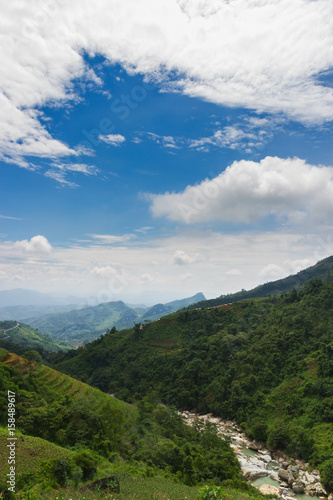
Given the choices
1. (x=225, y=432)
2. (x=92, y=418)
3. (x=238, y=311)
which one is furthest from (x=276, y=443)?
(x=238, y=311)

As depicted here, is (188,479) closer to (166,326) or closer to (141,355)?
(141,355)

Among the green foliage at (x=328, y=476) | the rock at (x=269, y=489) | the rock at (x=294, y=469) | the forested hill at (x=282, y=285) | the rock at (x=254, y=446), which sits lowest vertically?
the rock at (x=254, y=446)

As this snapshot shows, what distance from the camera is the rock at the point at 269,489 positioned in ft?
81.7

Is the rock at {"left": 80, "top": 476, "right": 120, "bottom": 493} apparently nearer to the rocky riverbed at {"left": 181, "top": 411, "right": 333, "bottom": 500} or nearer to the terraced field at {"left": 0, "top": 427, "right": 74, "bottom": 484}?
the terraced field at {"left": 0, "top": 427, "right": 74, "bottom": 484}

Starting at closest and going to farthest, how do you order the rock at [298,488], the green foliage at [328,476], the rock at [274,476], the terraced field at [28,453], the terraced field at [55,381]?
1. the terraced field at [28,453]
2. the green foliage at [328,476]
3. the rock at [298,488]
4. the rock at [274,476]
5. the terraced field at [55,381]

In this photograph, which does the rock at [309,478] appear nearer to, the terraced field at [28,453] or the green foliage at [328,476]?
the green foliage at [328,476]

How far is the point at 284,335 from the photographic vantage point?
4919cm

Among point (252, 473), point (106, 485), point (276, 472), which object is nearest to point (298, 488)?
point (276, 472)

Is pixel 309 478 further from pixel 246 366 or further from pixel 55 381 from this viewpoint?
pixel 55 381

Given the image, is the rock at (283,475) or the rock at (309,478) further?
the rock at (283,475)

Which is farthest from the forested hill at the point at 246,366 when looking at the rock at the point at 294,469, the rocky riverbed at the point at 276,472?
the rock at the point at 294,469

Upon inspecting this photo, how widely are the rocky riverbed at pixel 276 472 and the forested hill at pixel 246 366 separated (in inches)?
54.4

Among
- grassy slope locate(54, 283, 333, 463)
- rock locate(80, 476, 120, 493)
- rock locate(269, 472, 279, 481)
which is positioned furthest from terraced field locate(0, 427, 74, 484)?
grassy slope locate(54, 283, 333, 463)

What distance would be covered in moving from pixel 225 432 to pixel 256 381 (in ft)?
30.7
